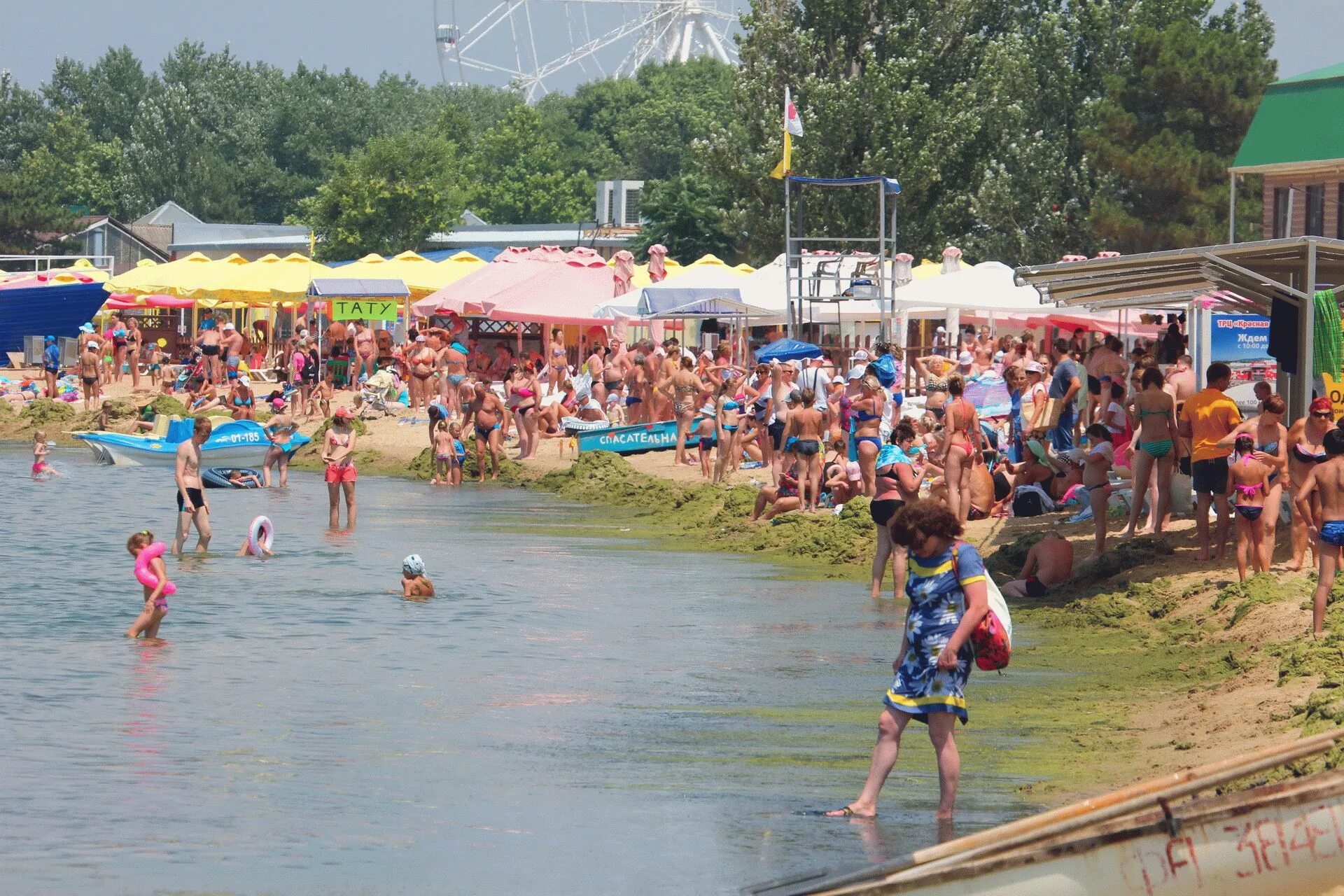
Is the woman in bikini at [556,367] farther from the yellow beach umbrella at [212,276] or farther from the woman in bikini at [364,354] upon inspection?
the yellow beach umbrella at [212,276]

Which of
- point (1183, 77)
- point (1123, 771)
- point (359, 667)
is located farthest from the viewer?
point (1183, 77)

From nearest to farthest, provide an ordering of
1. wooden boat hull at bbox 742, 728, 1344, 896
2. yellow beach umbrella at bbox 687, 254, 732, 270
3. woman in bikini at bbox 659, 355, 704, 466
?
wooden boat hull at bbox 742, 728, 1344, 896 → woman in bikini at bbox 659, 355, 704, 466 → yellow beach umbrella at bbox 687, 254, 732, 270

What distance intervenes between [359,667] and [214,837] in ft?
16.1

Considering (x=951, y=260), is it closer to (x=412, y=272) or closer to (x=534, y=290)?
(x=534, y=290)

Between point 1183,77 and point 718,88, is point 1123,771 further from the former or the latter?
point 718,88

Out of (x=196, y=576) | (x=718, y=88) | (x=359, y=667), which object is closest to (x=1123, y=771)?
(x=359, y=667)

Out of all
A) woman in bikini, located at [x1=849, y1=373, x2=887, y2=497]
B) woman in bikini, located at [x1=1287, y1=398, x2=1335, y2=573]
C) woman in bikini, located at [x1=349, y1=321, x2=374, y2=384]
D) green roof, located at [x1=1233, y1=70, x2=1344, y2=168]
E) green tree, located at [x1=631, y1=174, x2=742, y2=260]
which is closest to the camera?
woman in bikini, located at [x1=1287, y1=398, x2=1335, y2=573]

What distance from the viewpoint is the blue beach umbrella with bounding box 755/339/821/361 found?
2503 cm

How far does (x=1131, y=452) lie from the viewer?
17.5 m

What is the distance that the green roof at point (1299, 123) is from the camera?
2953 centimetres

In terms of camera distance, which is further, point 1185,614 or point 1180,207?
point 1180,207

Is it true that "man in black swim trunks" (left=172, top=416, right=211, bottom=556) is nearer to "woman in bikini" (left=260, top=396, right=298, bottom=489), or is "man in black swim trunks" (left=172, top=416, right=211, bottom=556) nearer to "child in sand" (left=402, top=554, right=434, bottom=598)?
"child in sand" (left=402, top=554, right=434, bottom=598)

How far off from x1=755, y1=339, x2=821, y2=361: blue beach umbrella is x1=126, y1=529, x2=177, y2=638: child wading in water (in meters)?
12.3

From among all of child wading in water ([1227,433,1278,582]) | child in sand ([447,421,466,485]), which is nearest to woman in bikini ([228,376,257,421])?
child in sand ([447,421,466,485])
